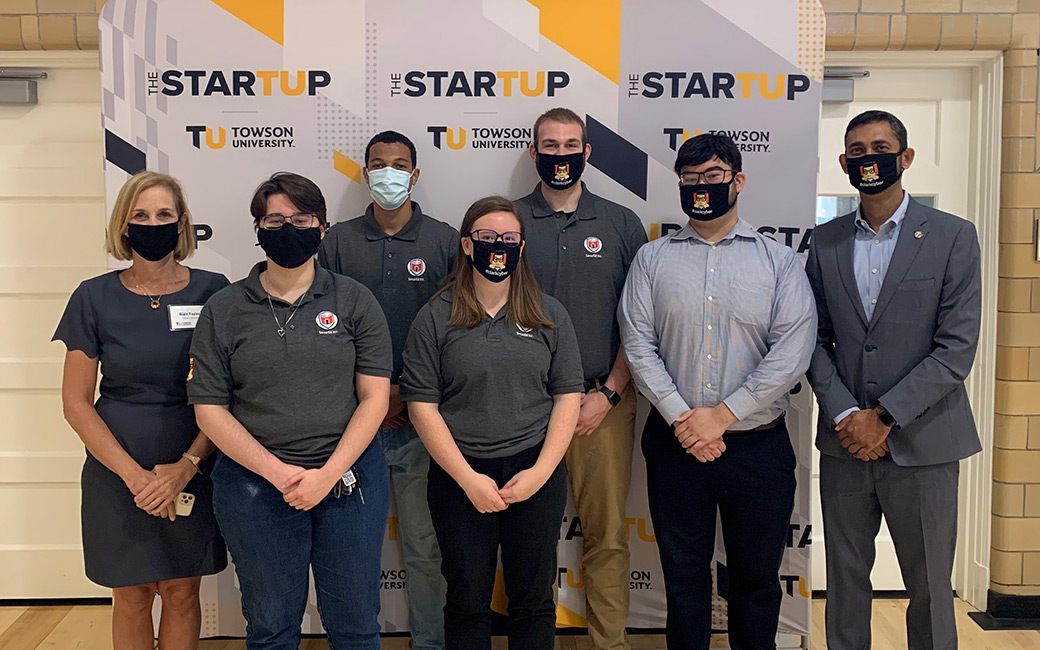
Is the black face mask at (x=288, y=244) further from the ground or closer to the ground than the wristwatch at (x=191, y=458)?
further from the ground

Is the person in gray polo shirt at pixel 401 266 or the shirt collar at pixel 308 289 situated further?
the person in gray polo shirt at pixel 401 266

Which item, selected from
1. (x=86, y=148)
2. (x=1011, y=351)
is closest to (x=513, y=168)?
(x=86, y=148)

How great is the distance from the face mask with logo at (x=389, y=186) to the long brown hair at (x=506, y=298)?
1.46 ft

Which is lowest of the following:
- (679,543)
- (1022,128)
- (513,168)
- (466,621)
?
(466,621)

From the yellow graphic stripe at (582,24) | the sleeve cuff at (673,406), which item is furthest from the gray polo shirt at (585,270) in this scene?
the yellow graphic stripe at (582,24)

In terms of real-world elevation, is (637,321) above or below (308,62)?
below

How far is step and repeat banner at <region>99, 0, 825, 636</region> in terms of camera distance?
293 centimetres

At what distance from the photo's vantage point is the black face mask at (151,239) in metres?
2.26

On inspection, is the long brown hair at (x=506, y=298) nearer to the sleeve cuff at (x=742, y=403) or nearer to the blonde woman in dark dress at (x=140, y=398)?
the sleeve cuff at (x=742, y=403)

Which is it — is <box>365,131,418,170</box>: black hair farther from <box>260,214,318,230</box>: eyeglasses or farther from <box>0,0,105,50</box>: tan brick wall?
<box>0,0,105,50</box>: tan brick wall

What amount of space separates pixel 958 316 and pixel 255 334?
200 centimetres

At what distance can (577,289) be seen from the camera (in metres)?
2.70

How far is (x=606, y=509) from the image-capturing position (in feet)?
9.26

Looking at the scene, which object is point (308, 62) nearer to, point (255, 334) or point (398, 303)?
point (398, 303)
